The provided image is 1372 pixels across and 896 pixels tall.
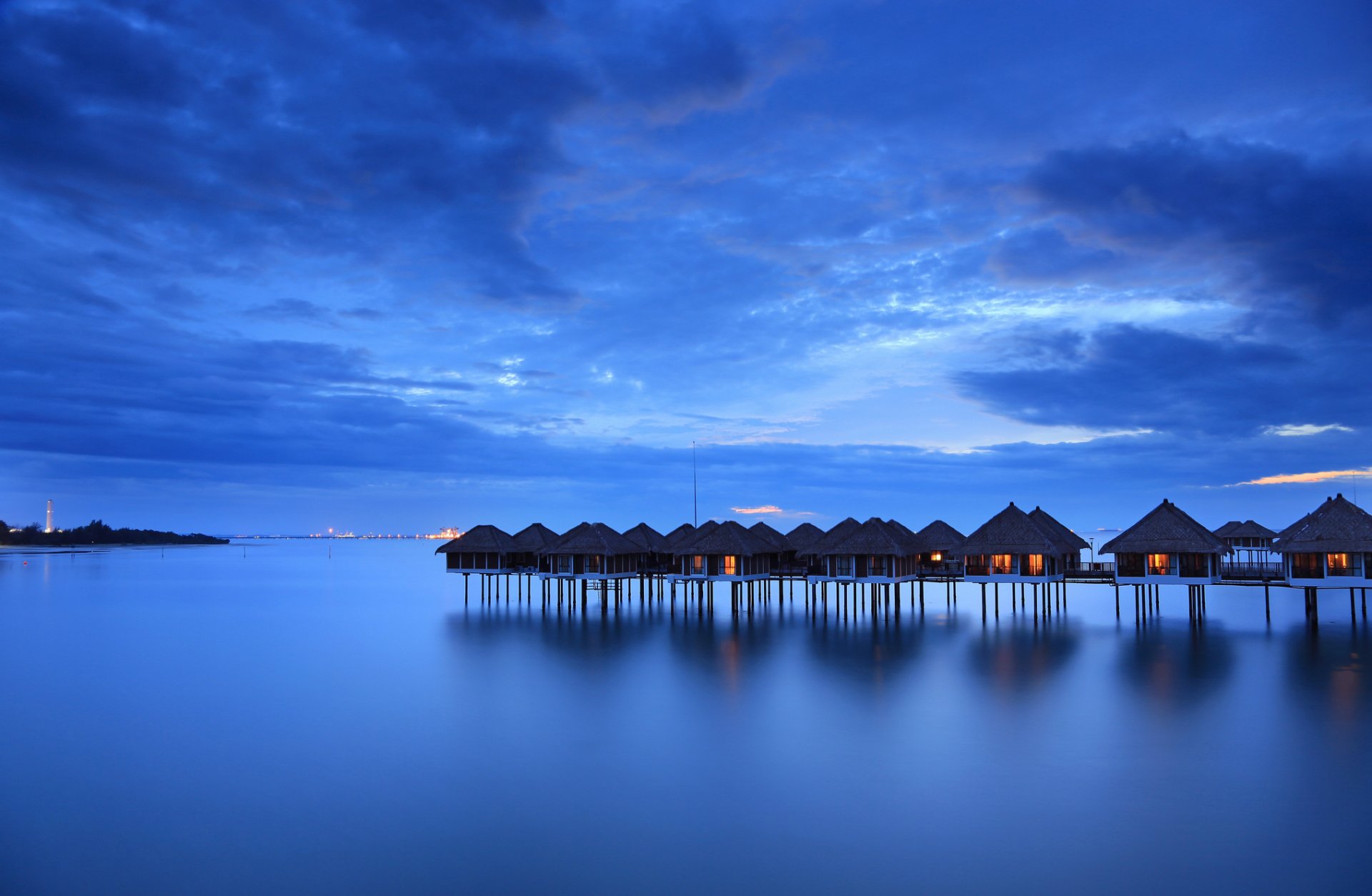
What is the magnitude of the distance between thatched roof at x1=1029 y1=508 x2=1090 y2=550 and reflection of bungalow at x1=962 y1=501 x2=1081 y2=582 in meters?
2.58

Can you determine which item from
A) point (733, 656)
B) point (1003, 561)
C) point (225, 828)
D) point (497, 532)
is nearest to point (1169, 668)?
point (1003, 561)

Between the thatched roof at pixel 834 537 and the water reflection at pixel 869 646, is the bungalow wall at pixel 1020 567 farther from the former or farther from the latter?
the thatched roof at pixel 834 537

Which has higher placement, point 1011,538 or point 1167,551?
point 1011,538

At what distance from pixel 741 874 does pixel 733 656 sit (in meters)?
21.9

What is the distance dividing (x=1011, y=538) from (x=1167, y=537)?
695 centimetres

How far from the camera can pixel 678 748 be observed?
21609 mm

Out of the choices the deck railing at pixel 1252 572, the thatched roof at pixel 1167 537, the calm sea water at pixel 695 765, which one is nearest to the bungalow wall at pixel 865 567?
the calm sea water at pixel 695 765

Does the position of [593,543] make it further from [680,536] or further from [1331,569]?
[1331,569]

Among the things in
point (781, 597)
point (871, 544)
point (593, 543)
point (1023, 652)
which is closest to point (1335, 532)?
point (1023, 652)

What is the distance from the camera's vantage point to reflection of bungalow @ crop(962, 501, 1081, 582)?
138 ft

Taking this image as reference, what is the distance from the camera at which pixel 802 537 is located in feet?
186

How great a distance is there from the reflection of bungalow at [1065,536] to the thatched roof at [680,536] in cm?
2055

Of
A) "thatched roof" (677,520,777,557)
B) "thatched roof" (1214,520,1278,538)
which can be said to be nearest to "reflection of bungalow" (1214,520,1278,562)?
"thatched roof" (1214,520,1278,538)

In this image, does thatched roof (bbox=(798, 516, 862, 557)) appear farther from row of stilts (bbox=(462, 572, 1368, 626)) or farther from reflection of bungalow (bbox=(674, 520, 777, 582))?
reflection of bungalow (bbox=(674, 520, 777, 582))
